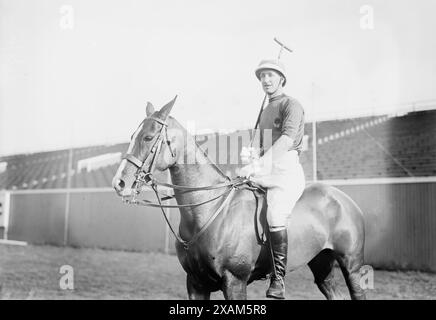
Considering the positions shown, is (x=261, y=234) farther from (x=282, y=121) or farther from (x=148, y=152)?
(x=148, y=152)

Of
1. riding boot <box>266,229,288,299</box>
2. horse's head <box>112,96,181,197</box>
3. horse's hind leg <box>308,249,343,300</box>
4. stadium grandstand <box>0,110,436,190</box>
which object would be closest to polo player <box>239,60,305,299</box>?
riding boot <box>266,229,288,299</box>

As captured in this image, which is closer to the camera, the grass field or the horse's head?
the horse's head

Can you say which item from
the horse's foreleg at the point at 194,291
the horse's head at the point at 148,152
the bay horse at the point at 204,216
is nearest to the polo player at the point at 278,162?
the bay horse at the point at 204,216

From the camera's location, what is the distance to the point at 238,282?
344 centimetres

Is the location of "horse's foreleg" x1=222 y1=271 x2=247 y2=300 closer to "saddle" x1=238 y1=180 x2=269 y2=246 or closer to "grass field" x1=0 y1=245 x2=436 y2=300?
"saddle" x1=238 y1=180 x2=269 y2=246

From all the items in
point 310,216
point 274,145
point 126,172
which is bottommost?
point 310,216

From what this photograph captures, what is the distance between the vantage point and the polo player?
3.56m

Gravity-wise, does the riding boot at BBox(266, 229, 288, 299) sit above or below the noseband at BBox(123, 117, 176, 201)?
below

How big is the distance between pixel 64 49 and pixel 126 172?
4.37 meters

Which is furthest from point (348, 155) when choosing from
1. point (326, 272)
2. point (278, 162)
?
point (278, 162)

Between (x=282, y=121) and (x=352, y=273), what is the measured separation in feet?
5.71

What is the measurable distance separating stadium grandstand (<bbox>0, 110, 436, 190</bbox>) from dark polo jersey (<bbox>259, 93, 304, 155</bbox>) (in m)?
4.25
